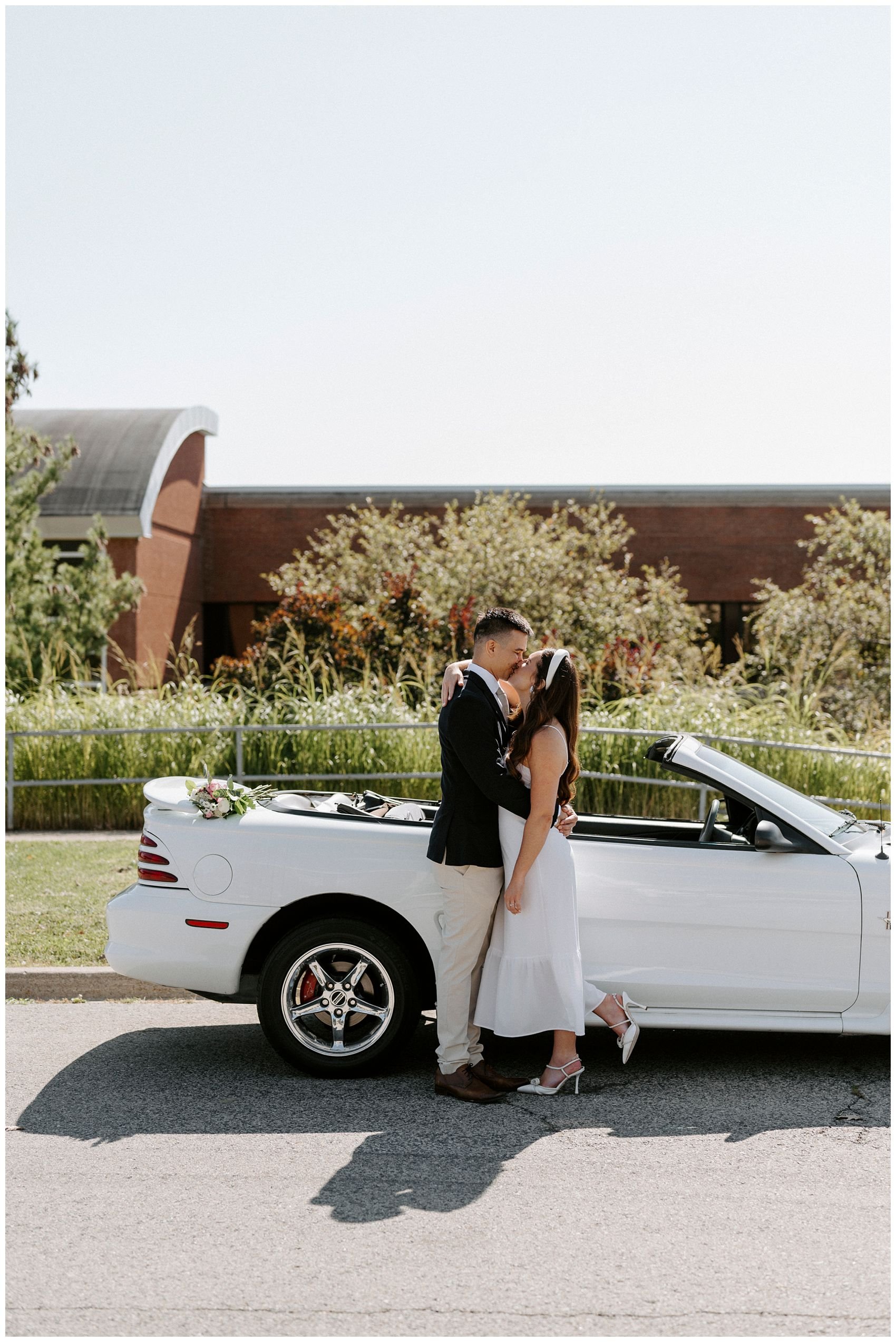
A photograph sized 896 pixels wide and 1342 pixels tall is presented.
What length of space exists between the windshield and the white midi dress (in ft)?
2.92

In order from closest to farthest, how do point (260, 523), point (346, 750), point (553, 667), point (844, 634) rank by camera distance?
point (553, 667), point (346, 750), point (844, 634), point (260, 523)

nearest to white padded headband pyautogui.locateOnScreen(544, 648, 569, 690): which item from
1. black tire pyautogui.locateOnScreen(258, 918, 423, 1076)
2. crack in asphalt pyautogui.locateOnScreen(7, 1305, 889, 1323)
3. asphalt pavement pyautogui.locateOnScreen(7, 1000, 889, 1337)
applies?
black tire pyautogui.locateOnScreen(258, 918, 423, 1076)

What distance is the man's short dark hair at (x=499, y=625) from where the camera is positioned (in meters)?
5.66

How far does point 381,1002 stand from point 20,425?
24.3 metres

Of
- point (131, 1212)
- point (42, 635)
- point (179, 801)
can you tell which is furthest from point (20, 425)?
point (131, 1212)

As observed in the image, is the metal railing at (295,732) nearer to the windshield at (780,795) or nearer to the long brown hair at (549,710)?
the windshield at (780,795)

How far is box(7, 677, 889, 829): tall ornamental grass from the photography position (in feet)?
42.6

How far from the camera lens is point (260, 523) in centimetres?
3002

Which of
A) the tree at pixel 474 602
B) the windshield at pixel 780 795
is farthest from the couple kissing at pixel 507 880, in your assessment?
the tree at pixel 474 602

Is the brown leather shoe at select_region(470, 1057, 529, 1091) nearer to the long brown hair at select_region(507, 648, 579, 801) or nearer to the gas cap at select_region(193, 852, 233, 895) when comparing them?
the long brown hair at select_region(507, 648, 579, 801)

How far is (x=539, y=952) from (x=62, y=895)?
16.6 feet

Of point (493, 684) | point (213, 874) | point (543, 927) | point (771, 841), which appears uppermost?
point (493, 684)

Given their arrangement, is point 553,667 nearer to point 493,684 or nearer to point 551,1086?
point 493,684

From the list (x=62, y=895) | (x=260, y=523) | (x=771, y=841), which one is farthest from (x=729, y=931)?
(x=260, y=523)
